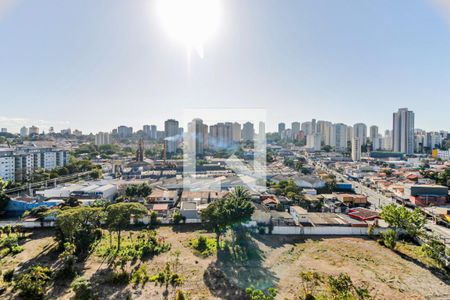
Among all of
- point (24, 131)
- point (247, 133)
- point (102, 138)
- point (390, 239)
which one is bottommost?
point (390, 239)

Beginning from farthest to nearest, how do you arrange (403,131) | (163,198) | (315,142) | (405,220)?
(315,142) < (403,131) < (163,198) < (405,220)

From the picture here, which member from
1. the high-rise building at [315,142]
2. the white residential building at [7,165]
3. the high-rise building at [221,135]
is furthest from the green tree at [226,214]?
the high-rise building at [315,142]

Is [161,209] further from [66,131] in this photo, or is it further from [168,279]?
[66,131]

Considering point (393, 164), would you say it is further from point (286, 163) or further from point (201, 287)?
point (201, 287)

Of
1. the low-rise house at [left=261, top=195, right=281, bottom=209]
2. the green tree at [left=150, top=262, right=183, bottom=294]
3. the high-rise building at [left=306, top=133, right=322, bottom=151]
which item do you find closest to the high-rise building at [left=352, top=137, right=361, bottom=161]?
the high-rise building at [left=306, top=133, right=322, bottom=151]

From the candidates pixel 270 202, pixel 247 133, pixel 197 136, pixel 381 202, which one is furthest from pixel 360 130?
pixel 270 202

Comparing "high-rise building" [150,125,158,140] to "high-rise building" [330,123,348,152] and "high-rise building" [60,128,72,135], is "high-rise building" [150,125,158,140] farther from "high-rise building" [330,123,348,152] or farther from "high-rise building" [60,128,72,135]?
"high-rise building" [330,123,348,152]
